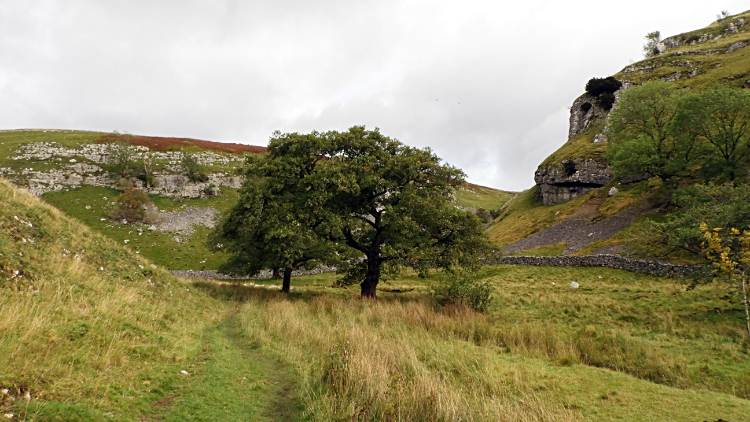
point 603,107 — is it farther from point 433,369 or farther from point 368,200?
point 433,369

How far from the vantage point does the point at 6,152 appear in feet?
233

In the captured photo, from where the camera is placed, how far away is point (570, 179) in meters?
65.7

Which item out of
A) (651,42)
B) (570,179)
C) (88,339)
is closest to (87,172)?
(88,339)

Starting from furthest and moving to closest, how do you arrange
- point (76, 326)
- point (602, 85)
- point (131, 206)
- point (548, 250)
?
point (602, 85) → point (131, 206) → point (548, 250) → point (76, 326)

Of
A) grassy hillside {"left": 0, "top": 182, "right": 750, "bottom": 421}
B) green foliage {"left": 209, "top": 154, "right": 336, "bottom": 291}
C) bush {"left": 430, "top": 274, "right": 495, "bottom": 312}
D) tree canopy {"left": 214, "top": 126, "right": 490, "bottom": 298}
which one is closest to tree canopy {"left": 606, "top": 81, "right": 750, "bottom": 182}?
grassy hillside {"left": 0, "top": 182, "right": 750, "bottom": 421}

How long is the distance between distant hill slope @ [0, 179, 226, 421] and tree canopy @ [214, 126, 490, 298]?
930 centimetres

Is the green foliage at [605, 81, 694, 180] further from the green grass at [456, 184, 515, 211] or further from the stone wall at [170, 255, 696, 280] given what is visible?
the green grass at [456, 184, 515, 211]

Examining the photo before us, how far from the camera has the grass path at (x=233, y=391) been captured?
6516 mm

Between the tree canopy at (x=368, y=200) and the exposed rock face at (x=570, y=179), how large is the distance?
5307cm

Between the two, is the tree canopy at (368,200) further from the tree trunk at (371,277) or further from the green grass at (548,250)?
the green grass at (548,250)

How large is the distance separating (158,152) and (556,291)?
9031cm

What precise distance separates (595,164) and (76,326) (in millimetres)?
75657

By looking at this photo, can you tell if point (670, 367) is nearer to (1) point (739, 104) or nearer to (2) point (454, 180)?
(2) point (454, 180)

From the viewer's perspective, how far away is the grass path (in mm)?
6516
